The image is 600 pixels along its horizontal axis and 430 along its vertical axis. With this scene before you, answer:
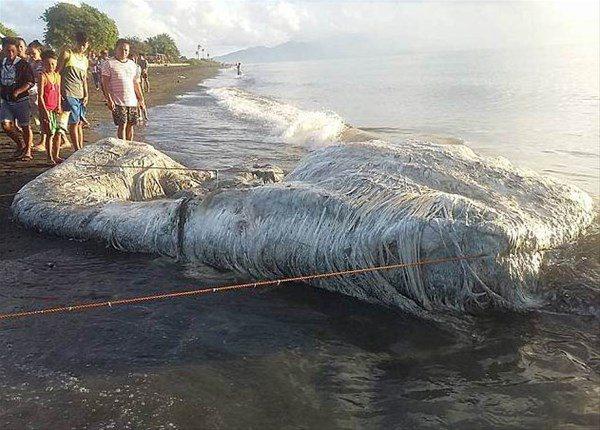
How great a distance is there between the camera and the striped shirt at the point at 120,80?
899 centimetres

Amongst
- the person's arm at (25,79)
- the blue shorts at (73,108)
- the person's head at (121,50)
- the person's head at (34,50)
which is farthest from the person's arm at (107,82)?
the person's head at (34,50)

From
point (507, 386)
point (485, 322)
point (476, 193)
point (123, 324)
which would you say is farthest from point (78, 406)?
point (476, 193)

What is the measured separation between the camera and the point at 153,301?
4.12 metres

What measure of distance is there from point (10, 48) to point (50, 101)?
1.28 metres

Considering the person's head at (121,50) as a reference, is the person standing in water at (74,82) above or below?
below

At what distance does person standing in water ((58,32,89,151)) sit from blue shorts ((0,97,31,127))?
0.69 meters

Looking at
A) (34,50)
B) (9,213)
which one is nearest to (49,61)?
(9,213)

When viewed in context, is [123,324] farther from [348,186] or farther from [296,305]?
[348,186]

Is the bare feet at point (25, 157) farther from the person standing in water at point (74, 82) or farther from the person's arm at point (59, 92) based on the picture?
the person's arm at point (59, 92)

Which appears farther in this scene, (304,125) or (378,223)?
(304,125)

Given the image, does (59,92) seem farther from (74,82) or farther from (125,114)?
(125,114)

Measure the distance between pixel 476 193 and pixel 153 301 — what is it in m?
2.74

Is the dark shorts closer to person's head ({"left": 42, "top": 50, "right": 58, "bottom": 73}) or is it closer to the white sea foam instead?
person's head ({"left": 42, "top": 50, "right": 58, "bottom": 73})

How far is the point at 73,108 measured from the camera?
30.1 feet
